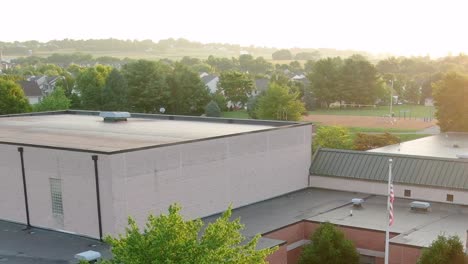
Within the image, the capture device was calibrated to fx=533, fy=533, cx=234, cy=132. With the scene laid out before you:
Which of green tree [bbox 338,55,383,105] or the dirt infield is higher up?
green tree [bbox 338,55,383,105]

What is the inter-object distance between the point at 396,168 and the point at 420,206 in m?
4.51

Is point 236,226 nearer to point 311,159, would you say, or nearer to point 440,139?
point 311,159

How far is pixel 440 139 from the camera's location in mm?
50344

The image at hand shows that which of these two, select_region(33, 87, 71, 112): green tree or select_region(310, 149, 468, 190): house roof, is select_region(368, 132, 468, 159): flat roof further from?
select_region(33, 87, 71, 112): green tree

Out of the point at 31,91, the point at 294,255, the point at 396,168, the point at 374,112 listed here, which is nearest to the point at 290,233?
the point at 294,255

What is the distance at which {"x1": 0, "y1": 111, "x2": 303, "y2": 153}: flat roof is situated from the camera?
29.1 metres

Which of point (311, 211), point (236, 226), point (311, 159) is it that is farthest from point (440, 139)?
point (236, 226)

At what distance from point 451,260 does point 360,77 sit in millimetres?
114688

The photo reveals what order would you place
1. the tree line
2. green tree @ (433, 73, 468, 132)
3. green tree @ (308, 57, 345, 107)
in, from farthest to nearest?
green tree @ (308, 57, 345, 107), the tree line, green tree @ (433, 73, 468, 132)

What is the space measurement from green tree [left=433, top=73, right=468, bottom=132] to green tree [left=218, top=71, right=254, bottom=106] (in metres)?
65.1

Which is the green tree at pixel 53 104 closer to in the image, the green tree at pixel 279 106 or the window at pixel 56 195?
the green tree at pixel 279 106

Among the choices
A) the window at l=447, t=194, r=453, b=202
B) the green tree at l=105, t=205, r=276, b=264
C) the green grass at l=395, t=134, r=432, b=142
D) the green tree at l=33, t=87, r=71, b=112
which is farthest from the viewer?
the green grass at l=395, t=134, r=432, b=142

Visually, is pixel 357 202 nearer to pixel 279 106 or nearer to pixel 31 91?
pixel 279 106

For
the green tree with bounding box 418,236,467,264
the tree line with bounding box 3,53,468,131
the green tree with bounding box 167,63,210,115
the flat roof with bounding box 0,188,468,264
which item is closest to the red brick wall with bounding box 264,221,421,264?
the flat roof with bounding box 0,188,468,264
